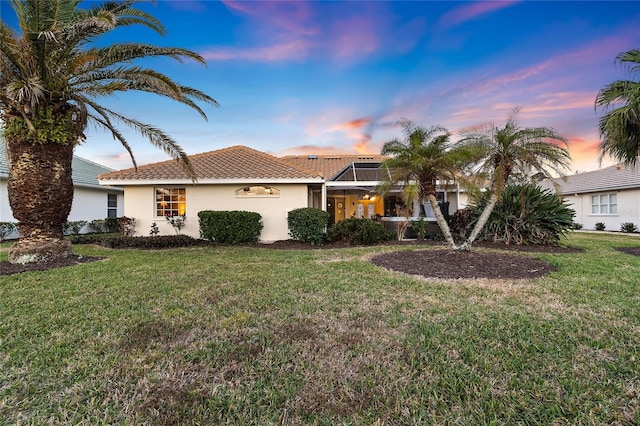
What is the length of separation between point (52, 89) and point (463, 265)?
11.7 metres

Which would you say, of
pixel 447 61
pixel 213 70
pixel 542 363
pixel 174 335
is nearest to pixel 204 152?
pixel 213 70

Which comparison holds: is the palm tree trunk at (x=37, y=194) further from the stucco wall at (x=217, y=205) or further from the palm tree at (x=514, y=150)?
the palm tree at (x=514, y=150)

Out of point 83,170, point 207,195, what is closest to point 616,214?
point 207,195

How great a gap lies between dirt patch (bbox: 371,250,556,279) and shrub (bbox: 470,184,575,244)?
3408 millimetres

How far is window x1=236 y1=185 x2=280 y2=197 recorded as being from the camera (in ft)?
45.1

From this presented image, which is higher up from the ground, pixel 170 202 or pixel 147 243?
pixel 170 202

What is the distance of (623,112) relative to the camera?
8.81 metres

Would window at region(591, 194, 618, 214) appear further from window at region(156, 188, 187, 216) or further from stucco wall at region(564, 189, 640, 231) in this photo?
window at region(156, 188, 187, 216)

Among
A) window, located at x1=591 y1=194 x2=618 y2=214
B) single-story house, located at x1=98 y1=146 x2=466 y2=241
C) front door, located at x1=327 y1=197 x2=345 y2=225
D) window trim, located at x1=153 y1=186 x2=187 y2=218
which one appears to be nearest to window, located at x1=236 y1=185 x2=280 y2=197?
single-story house, located at x1=98 y1=146 x2=466 y2=241

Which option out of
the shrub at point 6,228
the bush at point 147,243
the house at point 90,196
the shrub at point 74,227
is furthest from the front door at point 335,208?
the shrub at point 6,228

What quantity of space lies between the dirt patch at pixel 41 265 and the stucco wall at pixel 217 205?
→ 5.27 m

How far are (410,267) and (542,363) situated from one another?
4.57 meters

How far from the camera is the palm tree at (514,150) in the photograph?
792 cm

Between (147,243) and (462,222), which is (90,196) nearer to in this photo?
(147,243)
